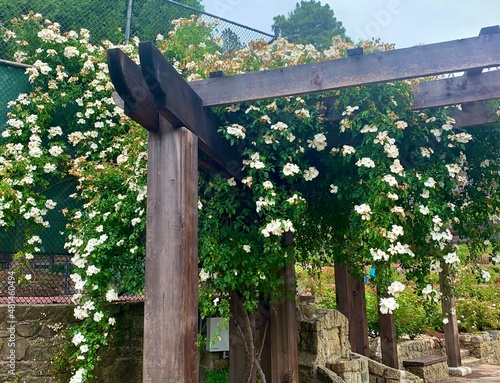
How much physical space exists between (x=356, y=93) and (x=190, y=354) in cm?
177

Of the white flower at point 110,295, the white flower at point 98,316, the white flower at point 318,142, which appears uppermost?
the white flower at point 318,142

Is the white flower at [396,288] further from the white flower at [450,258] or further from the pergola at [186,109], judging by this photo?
the pergola at [186,109]

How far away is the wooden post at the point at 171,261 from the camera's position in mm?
2068

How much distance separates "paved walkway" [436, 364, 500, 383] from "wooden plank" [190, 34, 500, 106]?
5.63 metres

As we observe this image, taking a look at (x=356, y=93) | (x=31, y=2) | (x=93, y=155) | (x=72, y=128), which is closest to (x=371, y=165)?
(x=356, y=93)

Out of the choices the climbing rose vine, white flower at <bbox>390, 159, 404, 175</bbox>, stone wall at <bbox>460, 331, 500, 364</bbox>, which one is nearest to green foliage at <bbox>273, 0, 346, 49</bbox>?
stone wall at <bbox>460, 331, 500, 364</bbox>

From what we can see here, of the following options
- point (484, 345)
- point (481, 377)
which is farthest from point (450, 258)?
point (484, 345)

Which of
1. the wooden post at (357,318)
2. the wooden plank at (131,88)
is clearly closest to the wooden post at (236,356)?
the wooden plank at (131,88)

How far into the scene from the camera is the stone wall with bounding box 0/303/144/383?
11.6 ft

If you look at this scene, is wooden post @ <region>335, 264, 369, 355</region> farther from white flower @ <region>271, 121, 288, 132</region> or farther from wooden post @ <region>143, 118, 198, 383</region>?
wooden post @ <region>143, 118, 198, 383</region>

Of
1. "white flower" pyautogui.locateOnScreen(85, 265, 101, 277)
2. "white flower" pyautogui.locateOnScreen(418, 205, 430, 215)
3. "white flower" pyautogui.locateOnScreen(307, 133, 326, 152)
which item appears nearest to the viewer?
"white flower" pyautogui.locateOnScreen(418, 205, 430, 215)

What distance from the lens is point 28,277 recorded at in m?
3.68

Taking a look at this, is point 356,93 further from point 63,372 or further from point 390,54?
point 63,372

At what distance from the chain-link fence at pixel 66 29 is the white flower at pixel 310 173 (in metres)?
2.26
